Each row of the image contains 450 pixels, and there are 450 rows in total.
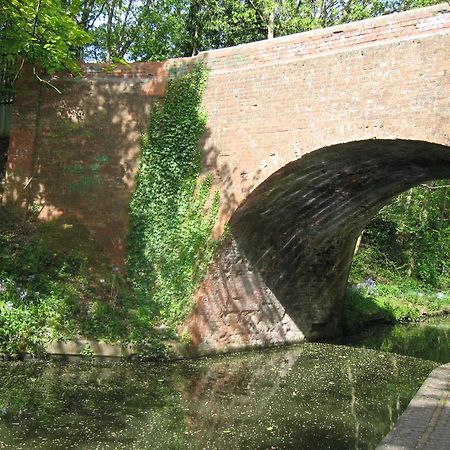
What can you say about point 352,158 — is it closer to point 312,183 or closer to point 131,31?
point 312,183

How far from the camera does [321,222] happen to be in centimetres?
1056

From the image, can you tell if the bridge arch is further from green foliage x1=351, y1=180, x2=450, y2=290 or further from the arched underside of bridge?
green foliage x1=351, y1=180, x2=450, y2=290

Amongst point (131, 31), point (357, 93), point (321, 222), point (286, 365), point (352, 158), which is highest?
point (131, 31)

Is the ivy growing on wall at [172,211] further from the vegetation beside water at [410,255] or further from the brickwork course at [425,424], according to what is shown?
the vegetation beside water at [410,255]

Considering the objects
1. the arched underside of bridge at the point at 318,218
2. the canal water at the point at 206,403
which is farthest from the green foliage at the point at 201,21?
the canal water at the point at 206,403

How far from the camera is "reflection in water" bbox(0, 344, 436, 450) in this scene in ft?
17.0

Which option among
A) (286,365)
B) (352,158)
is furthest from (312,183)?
(286,365)

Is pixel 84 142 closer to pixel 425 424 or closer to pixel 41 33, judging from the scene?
pixel 41 33

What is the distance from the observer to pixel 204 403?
6.46m

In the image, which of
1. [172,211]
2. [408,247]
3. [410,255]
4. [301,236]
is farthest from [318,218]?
[408,247]

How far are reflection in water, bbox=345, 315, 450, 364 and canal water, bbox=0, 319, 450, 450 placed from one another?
126 centimetres

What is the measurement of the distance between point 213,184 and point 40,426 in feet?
15.3

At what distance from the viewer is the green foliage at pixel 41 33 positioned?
7895 mm

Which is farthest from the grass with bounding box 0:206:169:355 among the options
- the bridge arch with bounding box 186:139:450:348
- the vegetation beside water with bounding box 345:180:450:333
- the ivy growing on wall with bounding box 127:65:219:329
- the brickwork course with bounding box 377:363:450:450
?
the vegetation beside water with bounding box 345:180:450:333
